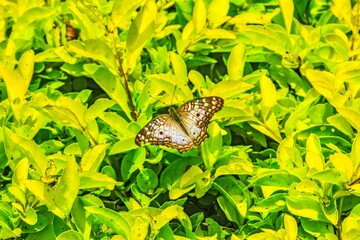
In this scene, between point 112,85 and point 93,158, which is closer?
point 93,158

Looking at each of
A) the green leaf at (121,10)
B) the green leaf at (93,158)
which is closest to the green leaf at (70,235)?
the green leaf at (93,158)

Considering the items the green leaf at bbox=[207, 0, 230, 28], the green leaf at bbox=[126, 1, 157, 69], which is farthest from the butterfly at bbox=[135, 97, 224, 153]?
the green leaf at bbox=[207, 0, 230, 28]

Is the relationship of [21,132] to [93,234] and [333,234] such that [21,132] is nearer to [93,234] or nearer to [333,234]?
[93,234]

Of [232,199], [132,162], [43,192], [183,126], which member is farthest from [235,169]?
[43,192]

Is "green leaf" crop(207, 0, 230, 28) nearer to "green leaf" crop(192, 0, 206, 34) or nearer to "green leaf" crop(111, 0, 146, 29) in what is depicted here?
"green leaf" crop(192, 0, 206, 34)

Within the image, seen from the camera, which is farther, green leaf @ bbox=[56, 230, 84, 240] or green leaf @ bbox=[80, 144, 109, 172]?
green leaf @ bbox=[80, 144, 109, 172]

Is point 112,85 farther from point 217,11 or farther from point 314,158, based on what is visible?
point 314,158
